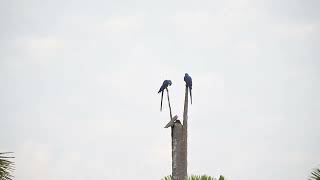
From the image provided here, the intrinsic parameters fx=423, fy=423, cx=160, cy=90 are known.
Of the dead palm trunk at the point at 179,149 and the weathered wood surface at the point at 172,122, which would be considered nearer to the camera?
the dead palm trunk at the point at 179,149

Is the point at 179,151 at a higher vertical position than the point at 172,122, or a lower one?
lower

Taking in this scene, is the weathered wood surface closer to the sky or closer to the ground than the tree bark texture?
closer to the sky

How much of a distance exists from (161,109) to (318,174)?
901 cm

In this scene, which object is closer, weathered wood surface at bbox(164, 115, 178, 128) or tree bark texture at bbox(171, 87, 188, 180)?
tree bark texture at bbox(171, 87, 188, 180)

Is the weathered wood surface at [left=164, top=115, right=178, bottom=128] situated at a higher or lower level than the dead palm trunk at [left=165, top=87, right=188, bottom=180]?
higher

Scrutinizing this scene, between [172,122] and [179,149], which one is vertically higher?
[172,122]

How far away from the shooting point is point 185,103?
925 centimetres

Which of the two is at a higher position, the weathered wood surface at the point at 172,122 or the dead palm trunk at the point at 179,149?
the weathered wood surface at the point at 172,122

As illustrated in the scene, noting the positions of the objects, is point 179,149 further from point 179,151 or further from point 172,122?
point 172,122

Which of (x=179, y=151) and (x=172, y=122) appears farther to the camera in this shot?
(x=172, y=122)

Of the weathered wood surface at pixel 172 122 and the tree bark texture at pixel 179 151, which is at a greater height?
the weathered wood surface at pixel 172 122

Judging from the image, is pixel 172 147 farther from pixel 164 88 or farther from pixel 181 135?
pixel 164 88

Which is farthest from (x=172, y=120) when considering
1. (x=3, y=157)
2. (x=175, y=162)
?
(x=3, y=157)

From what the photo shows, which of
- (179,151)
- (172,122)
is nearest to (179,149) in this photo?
(179,151)
